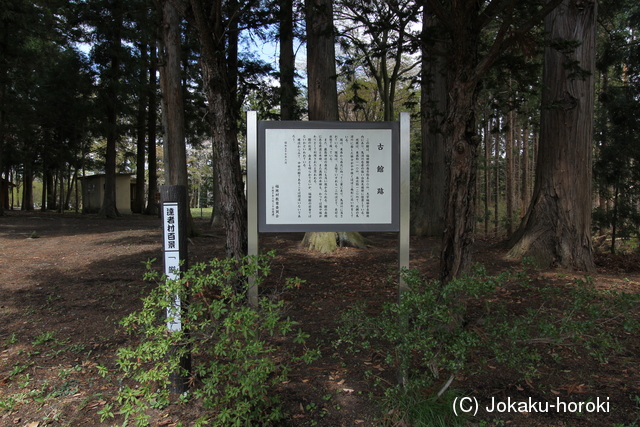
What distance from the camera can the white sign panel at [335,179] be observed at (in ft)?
10.6

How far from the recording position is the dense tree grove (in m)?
3.15

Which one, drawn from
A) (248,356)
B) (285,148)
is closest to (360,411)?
(248,356)

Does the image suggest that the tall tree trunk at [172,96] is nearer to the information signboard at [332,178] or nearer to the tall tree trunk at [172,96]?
the tall tree trunk at [172,96]

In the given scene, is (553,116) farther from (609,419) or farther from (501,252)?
(609,419)

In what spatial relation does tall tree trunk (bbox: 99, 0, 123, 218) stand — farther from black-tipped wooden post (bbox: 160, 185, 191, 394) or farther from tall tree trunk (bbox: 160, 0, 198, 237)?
black-tipped wooden post (bbox: 160, 185, 191, 394)

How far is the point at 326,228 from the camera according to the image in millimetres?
3242

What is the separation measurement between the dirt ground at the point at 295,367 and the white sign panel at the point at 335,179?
23.0 inches

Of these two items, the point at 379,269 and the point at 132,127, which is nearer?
the point at 379,269

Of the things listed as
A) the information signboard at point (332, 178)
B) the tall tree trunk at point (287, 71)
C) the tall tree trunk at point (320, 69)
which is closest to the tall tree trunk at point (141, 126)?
the tall tree trunk at point (287, 71)

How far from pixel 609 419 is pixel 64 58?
68.6ft

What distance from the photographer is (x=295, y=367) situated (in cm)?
315

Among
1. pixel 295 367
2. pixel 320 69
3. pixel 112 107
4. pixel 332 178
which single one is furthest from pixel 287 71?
pixel 112 107

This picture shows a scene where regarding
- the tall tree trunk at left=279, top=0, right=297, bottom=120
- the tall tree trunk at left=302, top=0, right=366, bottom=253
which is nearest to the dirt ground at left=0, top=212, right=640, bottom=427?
the tall tree trunk at left=302, top=0, right=366, bottom=253

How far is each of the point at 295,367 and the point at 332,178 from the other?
1580 mm
